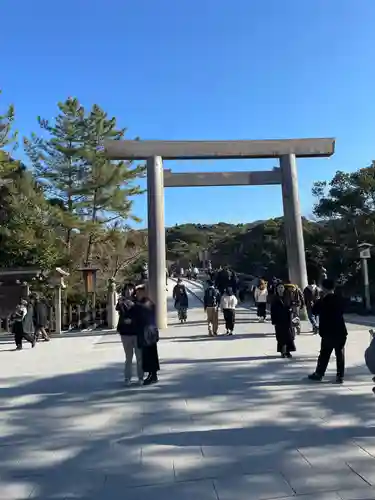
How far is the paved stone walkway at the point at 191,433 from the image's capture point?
3432 mm

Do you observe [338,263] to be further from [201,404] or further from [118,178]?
[201,404]

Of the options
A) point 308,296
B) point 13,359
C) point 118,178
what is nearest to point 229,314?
point 308,296

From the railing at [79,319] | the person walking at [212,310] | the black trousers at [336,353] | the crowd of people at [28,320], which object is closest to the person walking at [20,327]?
the crowd of people at [28,320]

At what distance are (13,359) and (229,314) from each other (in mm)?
5527

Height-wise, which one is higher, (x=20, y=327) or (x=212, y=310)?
(x=212, y=310)

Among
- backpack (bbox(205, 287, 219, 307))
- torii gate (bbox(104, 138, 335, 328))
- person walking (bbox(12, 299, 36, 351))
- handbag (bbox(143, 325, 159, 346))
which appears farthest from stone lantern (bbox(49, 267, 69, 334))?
handbag (bbox(143, 325, 159, 346))

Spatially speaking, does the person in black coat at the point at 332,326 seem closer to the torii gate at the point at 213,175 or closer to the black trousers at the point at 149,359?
the black trousers at the point at 149,359

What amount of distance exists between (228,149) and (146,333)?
1026 cm

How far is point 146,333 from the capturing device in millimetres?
6680

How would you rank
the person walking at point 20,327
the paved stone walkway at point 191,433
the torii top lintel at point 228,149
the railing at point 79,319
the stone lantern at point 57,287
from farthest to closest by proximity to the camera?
1. the railing at point 79,319
2. the stone lantern at point 57,287
3. the torii top lintel at point 228,149
4. the person walking at point 20,327
5. the paved stone walkway at point 191,433

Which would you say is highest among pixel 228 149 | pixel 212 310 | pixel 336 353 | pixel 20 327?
pixel 228 149

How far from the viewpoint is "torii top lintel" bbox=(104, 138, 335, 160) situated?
15.3m

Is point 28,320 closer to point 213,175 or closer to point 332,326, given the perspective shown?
point 213,175

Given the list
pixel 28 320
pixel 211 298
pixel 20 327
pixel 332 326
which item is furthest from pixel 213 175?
pixel 332 326
